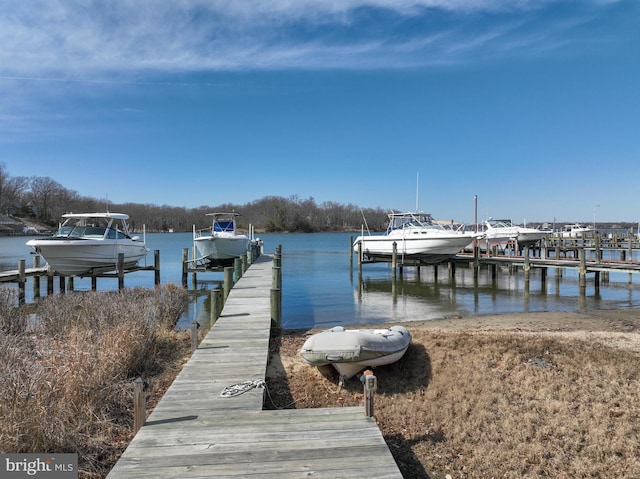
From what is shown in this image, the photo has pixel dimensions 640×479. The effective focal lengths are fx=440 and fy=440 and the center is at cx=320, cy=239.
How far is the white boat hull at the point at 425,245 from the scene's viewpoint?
971 inches

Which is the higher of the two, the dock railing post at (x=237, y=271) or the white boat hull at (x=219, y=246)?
the white boat hull at (x=219, y=246)

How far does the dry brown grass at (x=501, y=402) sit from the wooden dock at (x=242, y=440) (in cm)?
91

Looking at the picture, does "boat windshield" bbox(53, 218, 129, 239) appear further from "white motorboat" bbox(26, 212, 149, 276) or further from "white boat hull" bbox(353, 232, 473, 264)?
"white boat hull" bbox(353, 232, 473, 264)

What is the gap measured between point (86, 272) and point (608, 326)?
1935 centimetres

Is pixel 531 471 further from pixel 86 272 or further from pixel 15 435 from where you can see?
pixel 86 272

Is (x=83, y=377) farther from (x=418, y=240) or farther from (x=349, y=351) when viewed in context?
(x=418, y=240)

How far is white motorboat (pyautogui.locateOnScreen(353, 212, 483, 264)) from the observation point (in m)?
24.9

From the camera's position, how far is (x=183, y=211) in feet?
451

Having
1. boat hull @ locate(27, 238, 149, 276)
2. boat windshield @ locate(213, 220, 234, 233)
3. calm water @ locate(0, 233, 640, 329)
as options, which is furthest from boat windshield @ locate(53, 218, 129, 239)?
boat windshield @ locate(213, 220, 234, 233)

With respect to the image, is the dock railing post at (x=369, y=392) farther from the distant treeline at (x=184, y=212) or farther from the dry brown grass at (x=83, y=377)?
the distant treeline at (x=184, y=212)

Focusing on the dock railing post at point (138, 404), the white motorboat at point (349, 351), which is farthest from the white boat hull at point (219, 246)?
the dock railing post at point (138, 404)

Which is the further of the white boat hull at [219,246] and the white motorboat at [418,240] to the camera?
the white motorboat at [418,240]

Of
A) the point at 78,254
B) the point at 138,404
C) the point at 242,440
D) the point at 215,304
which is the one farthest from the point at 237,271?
the point at 242,440

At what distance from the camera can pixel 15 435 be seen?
423 centimetres
